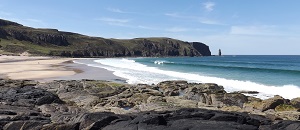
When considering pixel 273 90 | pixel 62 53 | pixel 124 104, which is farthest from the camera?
pixel 62 53

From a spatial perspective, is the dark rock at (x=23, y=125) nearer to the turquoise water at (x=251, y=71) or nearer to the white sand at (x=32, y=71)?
the white sand at (x=32, y=71)

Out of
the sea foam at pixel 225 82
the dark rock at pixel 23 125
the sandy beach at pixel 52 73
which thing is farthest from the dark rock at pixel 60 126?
the sandy beach at pixel 52 73

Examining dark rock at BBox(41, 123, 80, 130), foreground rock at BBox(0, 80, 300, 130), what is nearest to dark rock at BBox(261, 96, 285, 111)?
foreground rock at BBox(0, 80, 300, 130)

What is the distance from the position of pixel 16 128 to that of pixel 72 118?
2.26 m

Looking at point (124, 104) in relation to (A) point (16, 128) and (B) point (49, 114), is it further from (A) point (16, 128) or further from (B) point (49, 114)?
(A) point (16, 128)

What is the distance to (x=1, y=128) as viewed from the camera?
40.4 feet

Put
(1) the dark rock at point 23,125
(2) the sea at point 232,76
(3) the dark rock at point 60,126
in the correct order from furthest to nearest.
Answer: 1. (2) the sea at point 232,76
2. (1) the dark rock at point 23,125
3. (3) the dark rock at point 60,126

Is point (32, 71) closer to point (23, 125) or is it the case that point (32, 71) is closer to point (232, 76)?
point (232, 76)

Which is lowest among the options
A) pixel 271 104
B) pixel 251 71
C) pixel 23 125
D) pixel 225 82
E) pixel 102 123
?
pixel 225 82

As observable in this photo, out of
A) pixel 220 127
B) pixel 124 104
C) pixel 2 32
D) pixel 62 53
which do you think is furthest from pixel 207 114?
pixel 2 32

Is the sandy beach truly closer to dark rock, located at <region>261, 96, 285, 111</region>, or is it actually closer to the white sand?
the white sand

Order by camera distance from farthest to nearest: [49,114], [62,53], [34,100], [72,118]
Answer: [62,53] → [34,100] → [49,114] → [72,118]

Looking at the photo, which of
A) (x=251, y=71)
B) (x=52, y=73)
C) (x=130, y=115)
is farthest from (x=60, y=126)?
(x=251, y=71)

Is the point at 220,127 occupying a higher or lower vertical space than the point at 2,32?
lower
